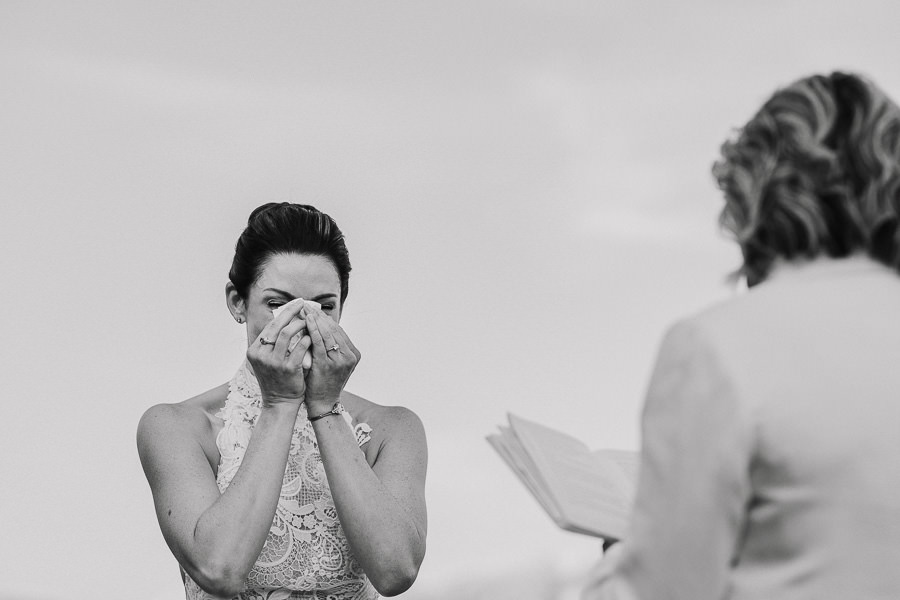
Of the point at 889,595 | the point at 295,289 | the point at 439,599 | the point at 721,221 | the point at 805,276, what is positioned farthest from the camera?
the point at 439,599

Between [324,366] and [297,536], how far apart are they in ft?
1.43

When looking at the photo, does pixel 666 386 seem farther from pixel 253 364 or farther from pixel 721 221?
pixel 253 364

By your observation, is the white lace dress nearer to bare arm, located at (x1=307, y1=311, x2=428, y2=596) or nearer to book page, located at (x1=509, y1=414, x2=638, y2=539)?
bare arm, located at (x1=307, y1=311, x2=428, y2=596)

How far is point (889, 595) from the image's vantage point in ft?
4.29

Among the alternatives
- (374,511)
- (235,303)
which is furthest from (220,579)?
(235,303)

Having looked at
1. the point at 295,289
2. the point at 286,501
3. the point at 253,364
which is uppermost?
the point at 295,289

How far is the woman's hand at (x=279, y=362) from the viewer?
288 cm

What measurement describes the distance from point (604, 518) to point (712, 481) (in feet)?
1.10

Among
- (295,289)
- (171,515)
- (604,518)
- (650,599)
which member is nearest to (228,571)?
(171,515)

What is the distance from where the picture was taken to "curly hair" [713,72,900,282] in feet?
4.74

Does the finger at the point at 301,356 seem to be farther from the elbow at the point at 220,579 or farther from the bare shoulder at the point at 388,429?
the elbow at the point at 220,579

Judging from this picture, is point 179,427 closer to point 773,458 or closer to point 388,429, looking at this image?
point 388,429

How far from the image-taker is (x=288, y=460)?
304 cm

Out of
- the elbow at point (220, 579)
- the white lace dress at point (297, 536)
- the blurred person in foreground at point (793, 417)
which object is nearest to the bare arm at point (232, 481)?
the elbow at point (220, 579)
